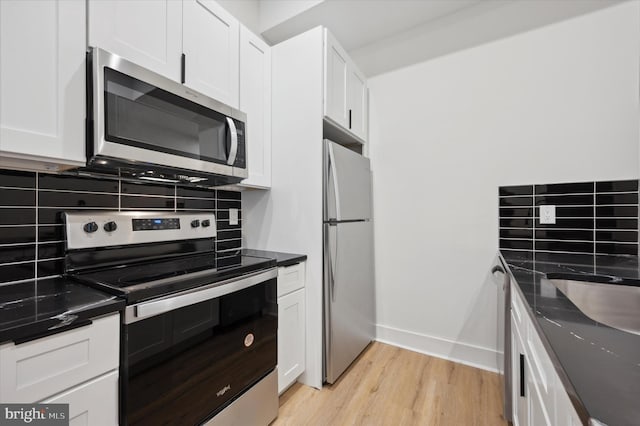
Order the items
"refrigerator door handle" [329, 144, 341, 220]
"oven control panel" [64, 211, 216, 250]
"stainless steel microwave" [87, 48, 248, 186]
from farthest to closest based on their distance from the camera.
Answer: "refrigerator door handle" [329, 144, 341, 220]
"oven control panel" [64, 211, 216, 250]
"stainless steel microwave" [87, 48, 248, 186]

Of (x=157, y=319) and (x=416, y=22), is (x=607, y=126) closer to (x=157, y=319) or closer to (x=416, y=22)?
(x=416, y=22)

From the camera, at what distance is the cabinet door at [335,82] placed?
1841mm

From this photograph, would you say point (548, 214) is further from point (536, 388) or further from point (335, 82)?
point (335, 82)

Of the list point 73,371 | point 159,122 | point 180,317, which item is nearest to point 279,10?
point 159,122

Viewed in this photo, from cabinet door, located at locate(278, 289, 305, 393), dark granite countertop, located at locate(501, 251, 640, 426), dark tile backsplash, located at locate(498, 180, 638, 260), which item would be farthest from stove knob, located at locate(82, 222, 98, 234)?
dark tile backsplash, located at locate(498, 180, 638, 260)

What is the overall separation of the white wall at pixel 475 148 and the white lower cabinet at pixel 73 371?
199 centimetres

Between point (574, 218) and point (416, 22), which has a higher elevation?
point (416, 22)

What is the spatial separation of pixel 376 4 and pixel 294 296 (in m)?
2.17

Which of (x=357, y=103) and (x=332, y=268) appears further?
(x=357, y=103)

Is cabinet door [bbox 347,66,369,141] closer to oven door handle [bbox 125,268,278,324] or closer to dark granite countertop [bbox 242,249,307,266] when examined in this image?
dark granite countertop [bbox 242,249,307,266]

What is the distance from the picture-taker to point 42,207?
1.19 meters

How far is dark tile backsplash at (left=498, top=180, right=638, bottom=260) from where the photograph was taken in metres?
1.68

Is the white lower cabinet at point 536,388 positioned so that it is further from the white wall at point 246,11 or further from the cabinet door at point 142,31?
the white wall at point 246,11

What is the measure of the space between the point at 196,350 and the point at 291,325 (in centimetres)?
69
